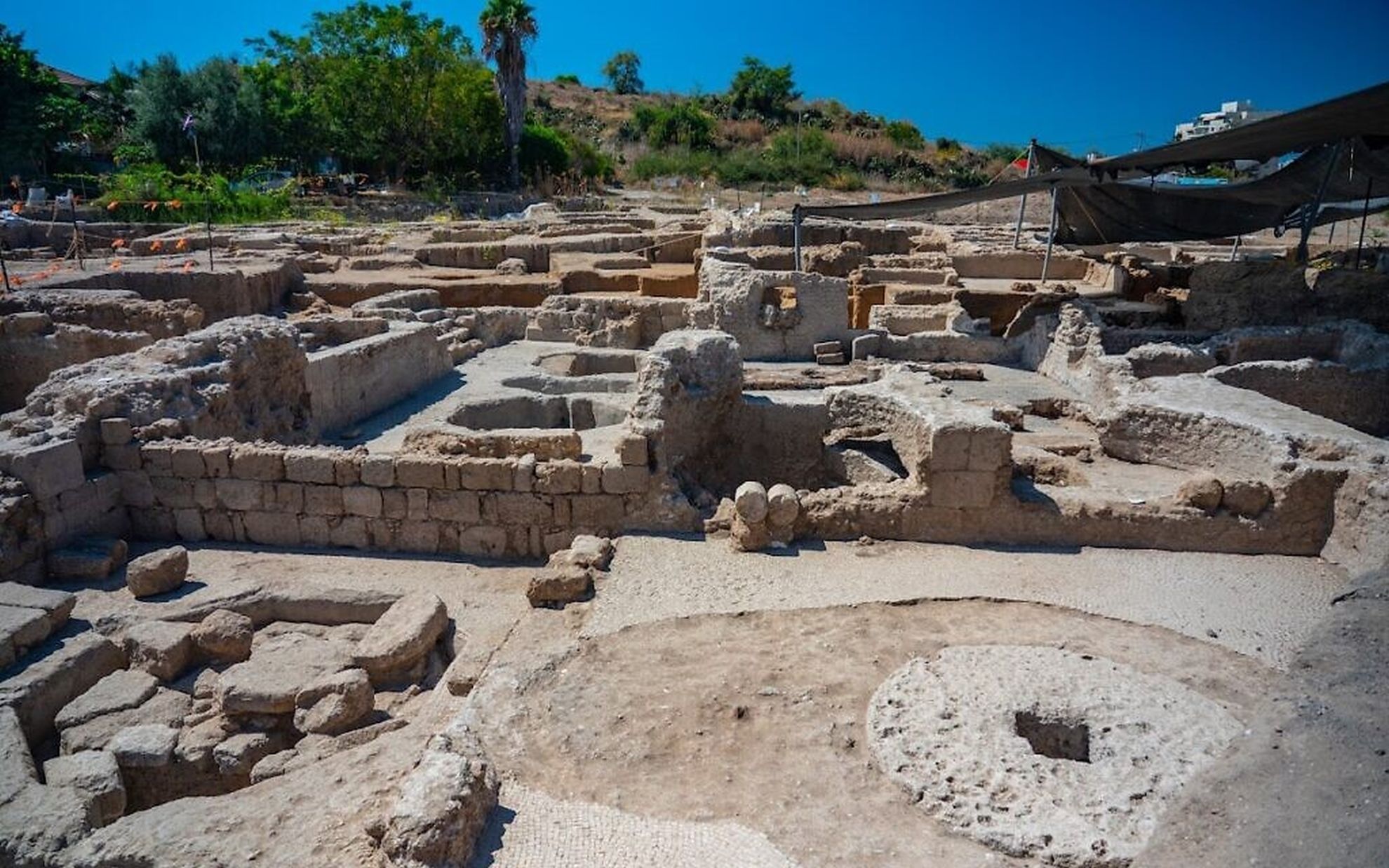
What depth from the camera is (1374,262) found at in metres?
15.7

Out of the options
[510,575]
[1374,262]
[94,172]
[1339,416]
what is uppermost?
[94,172]

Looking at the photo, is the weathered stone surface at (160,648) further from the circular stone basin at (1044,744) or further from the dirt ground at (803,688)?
the circular stone basin at (1044,744)

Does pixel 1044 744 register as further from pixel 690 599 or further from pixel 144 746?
pixel 144 746

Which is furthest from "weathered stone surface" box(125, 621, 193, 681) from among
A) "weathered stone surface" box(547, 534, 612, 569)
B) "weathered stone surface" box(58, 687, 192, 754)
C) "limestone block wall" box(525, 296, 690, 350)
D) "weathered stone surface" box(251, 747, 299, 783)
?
"limestone block wall" box(525, 296, 690, 350)

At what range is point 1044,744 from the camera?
4.70 metres

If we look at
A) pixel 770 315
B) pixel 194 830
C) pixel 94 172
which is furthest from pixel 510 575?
pixel 94 172

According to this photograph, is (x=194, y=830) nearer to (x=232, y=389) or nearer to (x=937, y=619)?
(x=937, y=619)

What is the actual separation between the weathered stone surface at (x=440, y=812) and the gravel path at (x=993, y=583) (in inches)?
78.3

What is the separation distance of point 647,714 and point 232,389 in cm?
626

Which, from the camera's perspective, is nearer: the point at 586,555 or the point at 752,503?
the point at 586,555

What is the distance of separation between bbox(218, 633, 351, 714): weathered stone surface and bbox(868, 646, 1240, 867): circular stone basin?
11.7 ft

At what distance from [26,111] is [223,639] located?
33693mm

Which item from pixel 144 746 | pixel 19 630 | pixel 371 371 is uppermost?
pixel 371 371

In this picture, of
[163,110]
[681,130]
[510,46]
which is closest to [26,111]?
[163,110]
